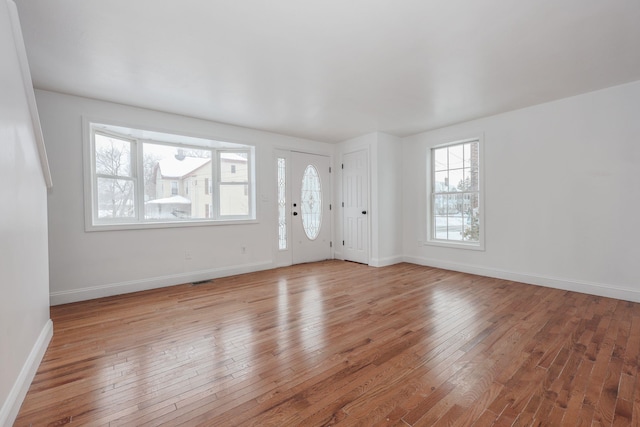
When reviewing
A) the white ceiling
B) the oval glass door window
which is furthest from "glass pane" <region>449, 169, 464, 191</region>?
the oval glass door window

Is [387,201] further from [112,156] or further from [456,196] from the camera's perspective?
[112,156]

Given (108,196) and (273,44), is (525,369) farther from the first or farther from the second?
(108,196)

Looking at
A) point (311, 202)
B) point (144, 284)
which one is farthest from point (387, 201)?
point (144, 284)

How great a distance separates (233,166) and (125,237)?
1.95 m

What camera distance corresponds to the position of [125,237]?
Result: 12.5 feet

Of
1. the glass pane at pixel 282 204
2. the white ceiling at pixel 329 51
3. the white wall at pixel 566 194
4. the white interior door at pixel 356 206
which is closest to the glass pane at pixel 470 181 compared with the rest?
the white wall at pixel 566 194

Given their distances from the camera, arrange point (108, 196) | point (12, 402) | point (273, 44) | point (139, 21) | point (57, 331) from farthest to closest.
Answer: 1. point (108, 196)
2. point (57, 331)
3. point (273, 44)
4. point (139, 21)
5. point (12, 402)

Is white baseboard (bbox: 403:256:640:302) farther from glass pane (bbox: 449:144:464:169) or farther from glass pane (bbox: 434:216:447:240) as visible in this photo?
glass pane (bbox: 449:144:464:169)

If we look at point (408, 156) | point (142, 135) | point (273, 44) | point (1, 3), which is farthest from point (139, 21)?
point (408, 156)

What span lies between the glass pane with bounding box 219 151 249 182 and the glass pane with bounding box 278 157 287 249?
634 mm

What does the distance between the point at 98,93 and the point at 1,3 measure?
2046 mm

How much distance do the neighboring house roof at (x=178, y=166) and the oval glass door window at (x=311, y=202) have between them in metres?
1.95

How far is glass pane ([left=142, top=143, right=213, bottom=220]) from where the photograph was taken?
4.14 m

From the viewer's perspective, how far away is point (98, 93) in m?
3.39
